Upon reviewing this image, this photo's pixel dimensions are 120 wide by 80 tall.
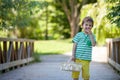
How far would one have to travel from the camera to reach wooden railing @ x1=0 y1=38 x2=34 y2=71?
11.7 m

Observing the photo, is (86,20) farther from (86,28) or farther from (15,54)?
(15,54)

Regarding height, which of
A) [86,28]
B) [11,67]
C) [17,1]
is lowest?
[11,67]

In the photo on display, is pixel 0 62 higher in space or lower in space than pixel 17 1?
lower

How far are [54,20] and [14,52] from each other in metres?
33.4

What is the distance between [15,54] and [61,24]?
32.6m

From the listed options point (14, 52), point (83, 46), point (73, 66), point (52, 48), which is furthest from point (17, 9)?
point (52, 48)

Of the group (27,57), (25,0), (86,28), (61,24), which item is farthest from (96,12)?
(61,24)

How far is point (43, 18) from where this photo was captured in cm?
4797

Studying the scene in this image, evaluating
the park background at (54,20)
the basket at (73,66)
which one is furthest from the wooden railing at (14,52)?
the basket at (73,66)

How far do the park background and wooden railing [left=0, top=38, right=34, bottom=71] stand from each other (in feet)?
1.61

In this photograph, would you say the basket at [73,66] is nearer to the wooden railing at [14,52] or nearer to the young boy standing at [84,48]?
the young boy standing at [84,48]

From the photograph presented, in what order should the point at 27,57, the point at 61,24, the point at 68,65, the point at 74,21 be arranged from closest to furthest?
1. the point at 68,65
2. the point at 27,57
3. the point at 74,21
4. the point at 61,24

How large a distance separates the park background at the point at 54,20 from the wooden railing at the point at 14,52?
49 cm

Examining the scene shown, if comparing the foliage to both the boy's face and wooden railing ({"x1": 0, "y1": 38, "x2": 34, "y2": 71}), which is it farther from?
the boy's face
